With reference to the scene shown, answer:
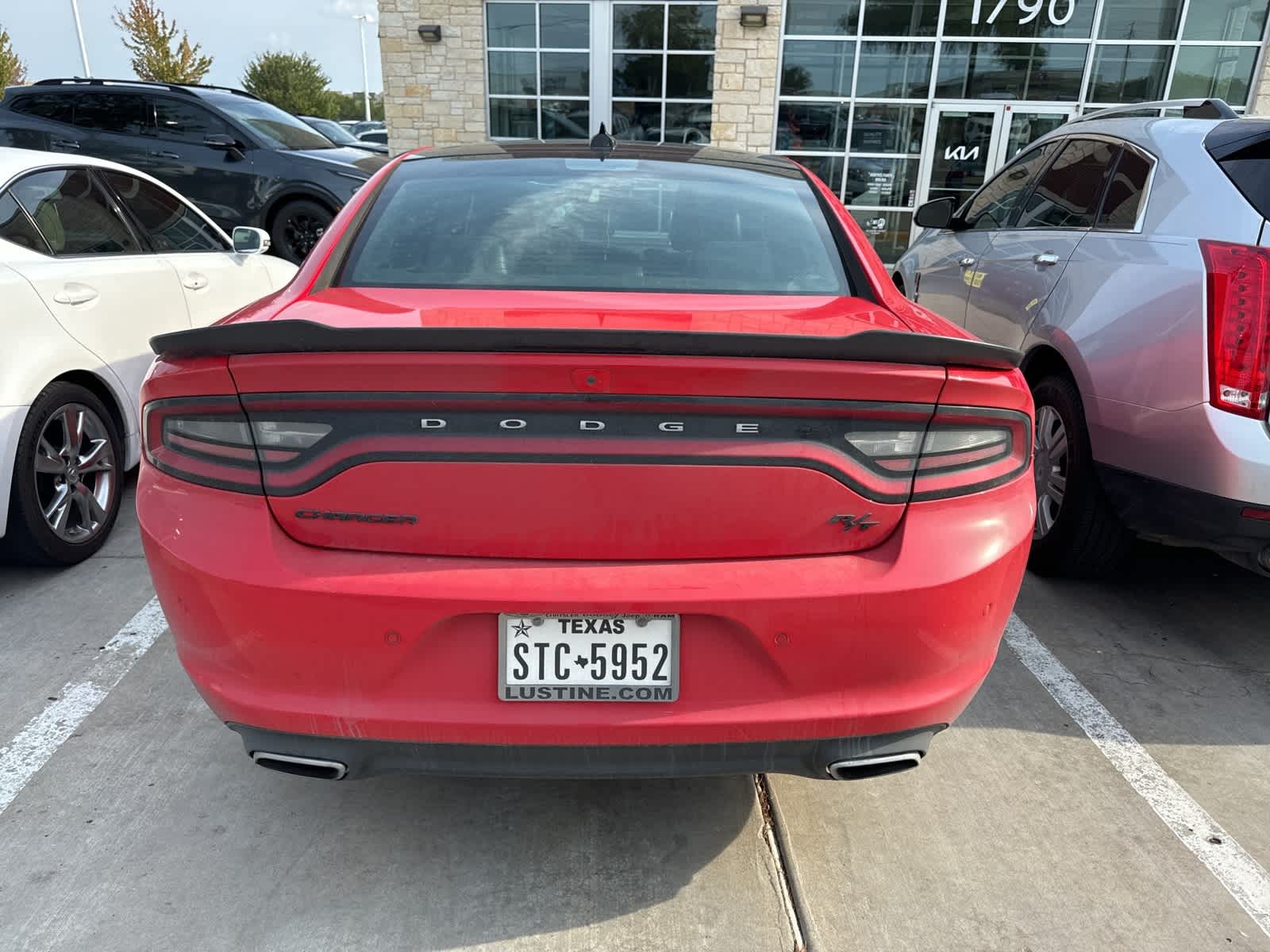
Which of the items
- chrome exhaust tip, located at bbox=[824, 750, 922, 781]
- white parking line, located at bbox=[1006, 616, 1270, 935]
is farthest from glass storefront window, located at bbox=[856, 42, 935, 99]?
chrome exhaust tip, located at bbox=[824, 750, 922, 781]

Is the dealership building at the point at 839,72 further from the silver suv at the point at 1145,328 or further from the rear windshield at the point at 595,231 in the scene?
the rear windshield at the point at 595,231

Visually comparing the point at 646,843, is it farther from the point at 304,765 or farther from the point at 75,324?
the point at 75,324

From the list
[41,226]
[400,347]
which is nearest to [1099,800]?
[400,347]

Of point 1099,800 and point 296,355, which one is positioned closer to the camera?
point 296,355

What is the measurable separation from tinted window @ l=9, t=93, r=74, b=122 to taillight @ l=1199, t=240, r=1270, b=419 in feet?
33.9

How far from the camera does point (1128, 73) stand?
45.2ft

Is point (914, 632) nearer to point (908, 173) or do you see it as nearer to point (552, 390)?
point (552, 390)

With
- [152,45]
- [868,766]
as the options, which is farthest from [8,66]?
[868,766]

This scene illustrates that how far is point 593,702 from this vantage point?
5.79ft

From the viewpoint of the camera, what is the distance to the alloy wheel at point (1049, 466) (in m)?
3.58

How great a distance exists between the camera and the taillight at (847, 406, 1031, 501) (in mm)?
1791

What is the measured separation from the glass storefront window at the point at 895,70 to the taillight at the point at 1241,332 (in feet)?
40.9

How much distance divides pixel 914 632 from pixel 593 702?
635 mm

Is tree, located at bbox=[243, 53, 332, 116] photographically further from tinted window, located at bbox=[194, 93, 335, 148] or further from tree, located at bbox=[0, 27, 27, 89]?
tinted window, located at bbox=[194, 93, 335, 148]
